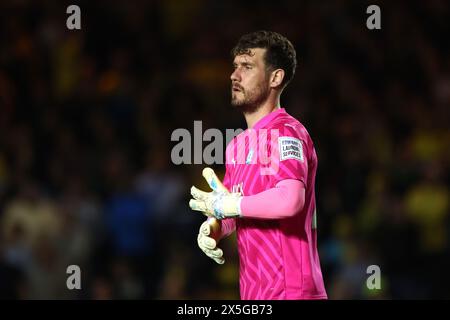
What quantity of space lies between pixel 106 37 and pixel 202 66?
4.94 ft

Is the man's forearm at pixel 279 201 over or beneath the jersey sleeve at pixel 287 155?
beneath

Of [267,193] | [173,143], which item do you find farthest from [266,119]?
[173,143]

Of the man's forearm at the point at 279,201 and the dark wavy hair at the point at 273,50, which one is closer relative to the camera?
the man's forearm at the point at 279,201

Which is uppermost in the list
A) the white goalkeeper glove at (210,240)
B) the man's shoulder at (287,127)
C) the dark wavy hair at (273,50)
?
the dark wavy hair at (273,50)

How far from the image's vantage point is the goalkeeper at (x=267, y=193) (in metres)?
4.99

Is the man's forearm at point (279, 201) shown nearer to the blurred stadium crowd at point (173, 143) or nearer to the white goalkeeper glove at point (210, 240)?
the white goalkeeper glove at point (210, 240)

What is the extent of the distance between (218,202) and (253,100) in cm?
65

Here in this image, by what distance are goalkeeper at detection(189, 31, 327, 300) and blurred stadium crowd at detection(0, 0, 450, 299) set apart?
413 centimetres

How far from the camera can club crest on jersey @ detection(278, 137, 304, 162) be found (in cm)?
501

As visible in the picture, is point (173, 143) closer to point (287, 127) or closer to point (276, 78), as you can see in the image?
point (276, 78)

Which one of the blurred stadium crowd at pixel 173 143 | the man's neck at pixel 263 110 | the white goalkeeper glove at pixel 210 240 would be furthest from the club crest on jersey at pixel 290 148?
the blurred stadium crowd at pixel 173 143

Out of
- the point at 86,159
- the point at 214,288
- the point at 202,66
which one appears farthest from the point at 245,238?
the point at 202,66

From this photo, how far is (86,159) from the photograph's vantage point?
1127 cm
